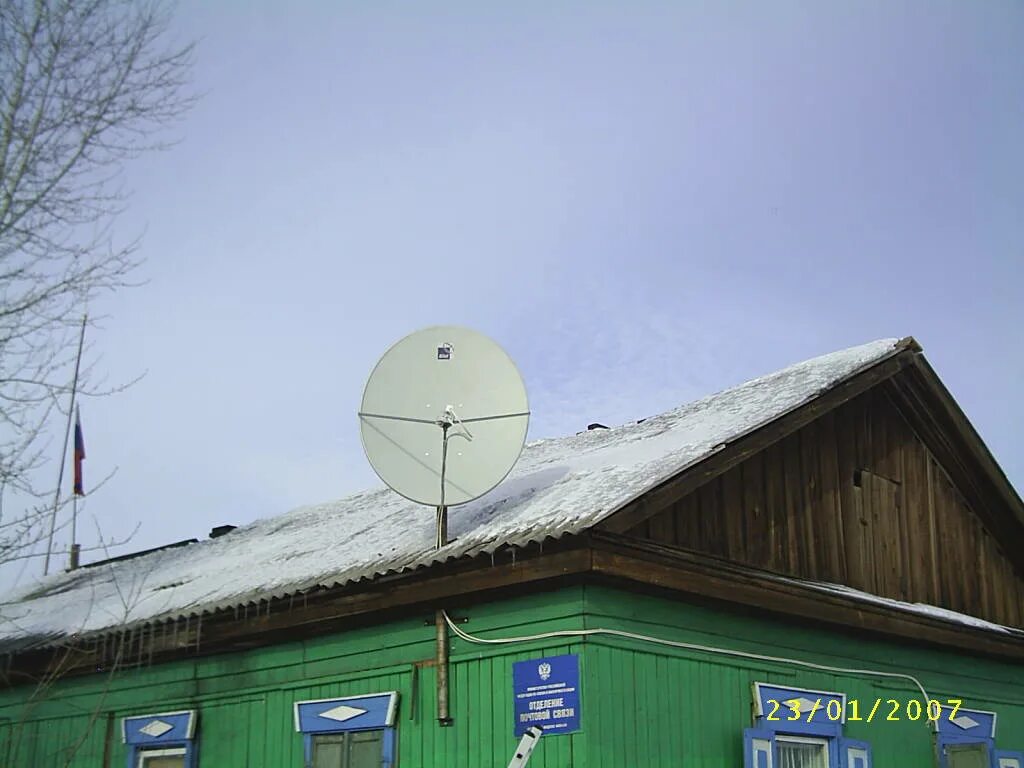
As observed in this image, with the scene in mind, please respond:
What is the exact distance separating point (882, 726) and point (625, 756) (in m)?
3.14

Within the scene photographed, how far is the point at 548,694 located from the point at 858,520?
4006mm

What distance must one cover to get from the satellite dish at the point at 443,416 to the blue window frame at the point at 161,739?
3243mm

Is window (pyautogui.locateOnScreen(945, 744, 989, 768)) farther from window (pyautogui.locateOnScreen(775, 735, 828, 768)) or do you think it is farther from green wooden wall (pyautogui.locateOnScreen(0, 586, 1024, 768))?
window (pyautogui.locateOnScreen(775, 735, 828, 768))

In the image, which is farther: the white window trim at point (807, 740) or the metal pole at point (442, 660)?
the white window trim at point (807, 740)

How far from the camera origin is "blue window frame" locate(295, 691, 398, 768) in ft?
28.4

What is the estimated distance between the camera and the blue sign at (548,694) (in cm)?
755

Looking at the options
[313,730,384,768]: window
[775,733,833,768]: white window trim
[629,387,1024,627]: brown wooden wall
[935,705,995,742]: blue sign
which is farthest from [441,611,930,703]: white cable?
[313,730,384,768]: window

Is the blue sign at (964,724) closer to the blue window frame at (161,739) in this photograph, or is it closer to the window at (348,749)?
the window at (348,749)

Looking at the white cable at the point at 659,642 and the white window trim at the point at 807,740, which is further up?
the white cable at the point at 659,642

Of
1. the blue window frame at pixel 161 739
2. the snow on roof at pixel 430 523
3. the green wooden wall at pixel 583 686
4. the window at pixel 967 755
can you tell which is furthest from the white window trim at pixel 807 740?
the blue window frame at pixel 161 739

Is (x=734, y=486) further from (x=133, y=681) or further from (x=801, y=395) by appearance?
(x=133, y=681)

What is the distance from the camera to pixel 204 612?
9.98m
